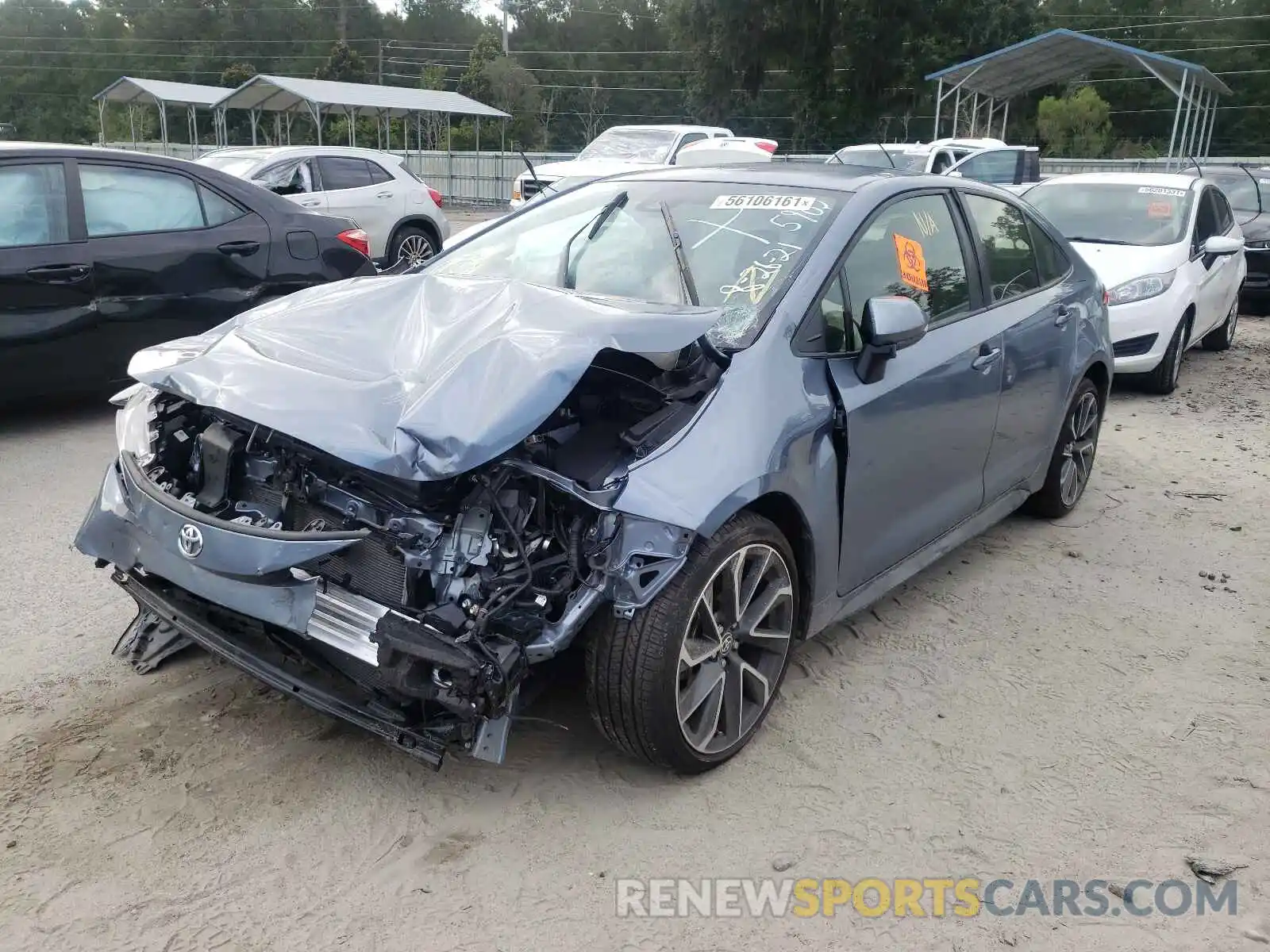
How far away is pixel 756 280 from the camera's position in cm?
344

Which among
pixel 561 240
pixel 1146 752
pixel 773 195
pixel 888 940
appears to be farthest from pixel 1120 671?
pixel 561 240

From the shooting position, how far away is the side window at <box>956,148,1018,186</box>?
657 inches

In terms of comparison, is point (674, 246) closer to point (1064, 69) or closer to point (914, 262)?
point (914, 262)

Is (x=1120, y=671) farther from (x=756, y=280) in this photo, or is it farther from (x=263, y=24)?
(x=263, y=24)

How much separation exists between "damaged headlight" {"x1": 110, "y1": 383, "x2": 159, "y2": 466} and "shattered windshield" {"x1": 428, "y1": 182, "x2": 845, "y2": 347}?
1253 millimetres

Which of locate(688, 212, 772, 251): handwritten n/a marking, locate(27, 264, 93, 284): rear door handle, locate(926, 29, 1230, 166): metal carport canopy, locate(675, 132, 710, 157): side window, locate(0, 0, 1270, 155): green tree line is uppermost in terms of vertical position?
locate(0, 0, 1270, 155): green tree line

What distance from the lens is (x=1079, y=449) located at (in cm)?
538

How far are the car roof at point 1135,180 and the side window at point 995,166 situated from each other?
7277 millimetres

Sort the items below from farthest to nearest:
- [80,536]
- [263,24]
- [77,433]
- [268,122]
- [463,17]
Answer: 1. [463,17]
2. [263,24]
3. [268,122]
4. [77,433]
5. [80,536]

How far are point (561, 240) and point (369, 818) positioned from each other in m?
2.23

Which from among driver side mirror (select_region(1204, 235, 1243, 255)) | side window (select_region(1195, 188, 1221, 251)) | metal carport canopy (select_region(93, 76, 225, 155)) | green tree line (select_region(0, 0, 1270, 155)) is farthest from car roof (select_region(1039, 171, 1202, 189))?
green tree line (select_region(0, 0, 1270, 155))

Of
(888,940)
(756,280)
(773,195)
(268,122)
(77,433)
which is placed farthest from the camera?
(268,122)

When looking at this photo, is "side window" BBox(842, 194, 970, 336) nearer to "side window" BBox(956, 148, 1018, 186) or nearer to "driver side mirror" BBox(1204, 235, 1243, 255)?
"driver side mirror" BBox(1204, 235, 1243, 255)

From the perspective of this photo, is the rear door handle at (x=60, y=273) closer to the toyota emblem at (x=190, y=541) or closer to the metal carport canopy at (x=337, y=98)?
the toyota emblem at (x=190, y=541)
